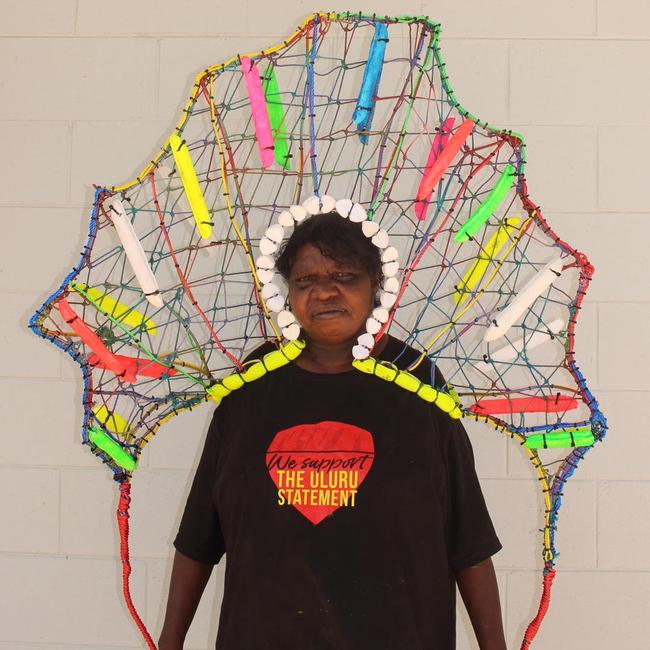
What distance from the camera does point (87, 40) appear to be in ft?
5.19

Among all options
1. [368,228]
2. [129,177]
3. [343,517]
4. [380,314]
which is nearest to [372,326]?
[380,314]

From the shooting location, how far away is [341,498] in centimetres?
99

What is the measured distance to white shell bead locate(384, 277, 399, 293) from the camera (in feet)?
3.36

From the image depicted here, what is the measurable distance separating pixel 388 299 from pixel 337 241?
10 centimetres

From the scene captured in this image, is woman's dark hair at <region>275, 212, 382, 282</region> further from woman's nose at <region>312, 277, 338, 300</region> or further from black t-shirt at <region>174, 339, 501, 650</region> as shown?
black t-shirt at <region>174, 339, 501, 650</region>

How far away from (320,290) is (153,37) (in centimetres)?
84

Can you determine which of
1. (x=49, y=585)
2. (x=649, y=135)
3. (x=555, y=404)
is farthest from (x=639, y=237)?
(x=49, y=585)

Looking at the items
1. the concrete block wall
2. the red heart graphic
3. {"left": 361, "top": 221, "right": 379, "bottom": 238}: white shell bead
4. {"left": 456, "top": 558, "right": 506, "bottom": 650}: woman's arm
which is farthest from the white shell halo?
the concrete block wall

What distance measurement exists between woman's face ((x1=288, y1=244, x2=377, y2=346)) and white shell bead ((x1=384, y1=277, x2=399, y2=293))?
2 cm

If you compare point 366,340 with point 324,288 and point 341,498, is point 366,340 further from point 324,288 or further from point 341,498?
point 341,498

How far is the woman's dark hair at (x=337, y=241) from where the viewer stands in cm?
101

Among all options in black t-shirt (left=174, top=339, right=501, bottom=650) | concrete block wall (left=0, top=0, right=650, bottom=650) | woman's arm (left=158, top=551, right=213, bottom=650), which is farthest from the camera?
concrete block wall (left=0, top=0, right=650, bottom=650)

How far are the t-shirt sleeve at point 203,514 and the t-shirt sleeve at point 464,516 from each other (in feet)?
1.03

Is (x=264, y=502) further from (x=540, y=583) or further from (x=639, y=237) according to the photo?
(x=639, y=237)
